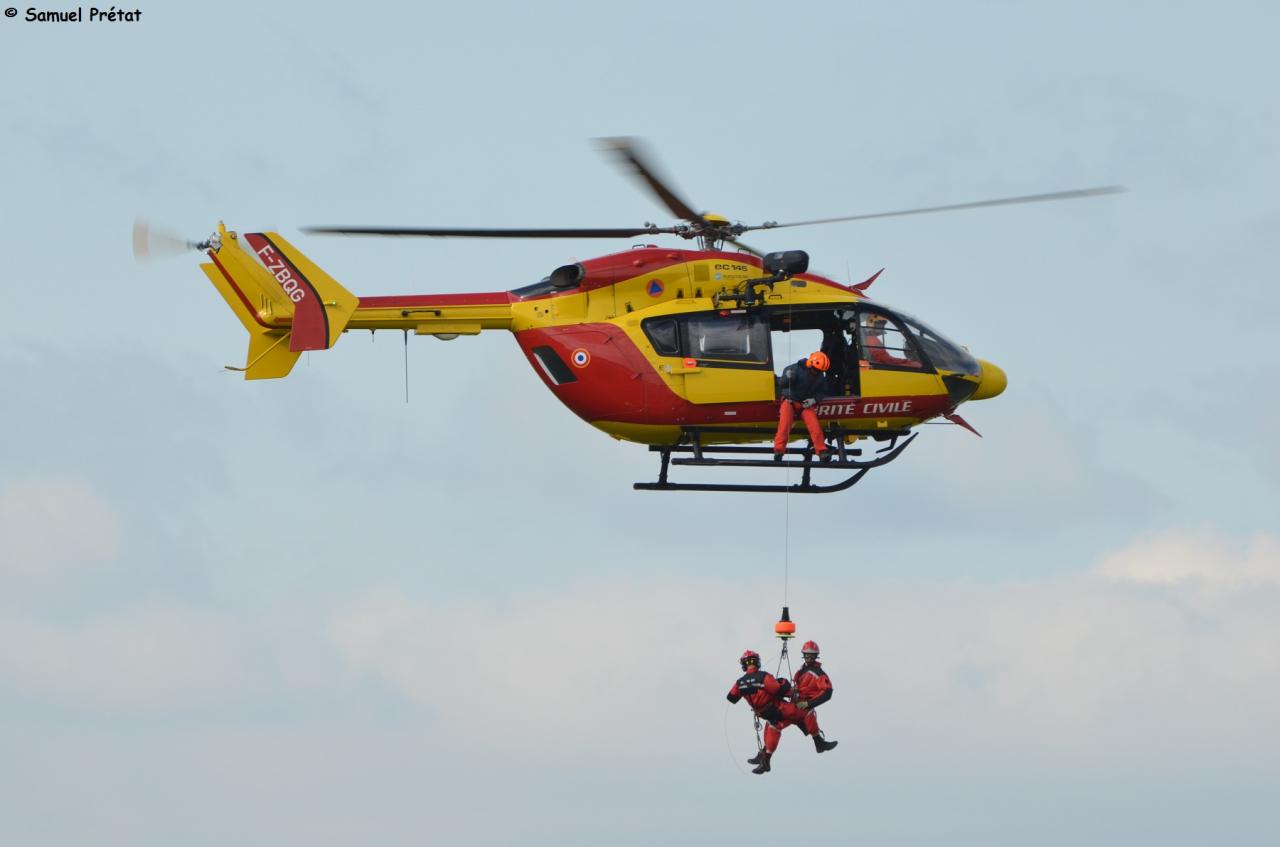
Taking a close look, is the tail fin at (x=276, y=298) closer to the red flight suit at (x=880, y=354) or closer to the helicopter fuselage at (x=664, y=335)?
the helicopter fuselage at (x=664, y=335)

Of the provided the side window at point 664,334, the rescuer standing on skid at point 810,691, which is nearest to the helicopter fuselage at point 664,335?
the side window at point 664,334

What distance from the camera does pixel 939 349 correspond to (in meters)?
34.8

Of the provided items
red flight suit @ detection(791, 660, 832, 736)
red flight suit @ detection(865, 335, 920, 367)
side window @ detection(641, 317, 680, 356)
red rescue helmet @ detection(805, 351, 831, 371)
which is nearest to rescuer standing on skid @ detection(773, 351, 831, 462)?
red rescue helmet @ detection(805, 351, 831, 371)

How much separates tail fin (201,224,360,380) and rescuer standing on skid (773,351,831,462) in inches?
235

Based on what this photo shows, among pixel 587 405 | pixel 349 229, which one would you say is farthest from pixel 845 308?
pixel 349 229

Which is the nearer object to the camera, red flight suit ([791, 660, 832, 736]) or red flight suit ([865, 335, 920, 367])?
red flight suit ([791, 660, 832, 736])

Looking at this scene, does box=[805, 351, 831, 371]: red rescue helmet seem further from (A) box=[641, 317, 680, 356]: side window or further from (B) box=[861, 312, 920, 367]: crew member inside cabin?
(A) box=[641, 317, 680, 356]: side window

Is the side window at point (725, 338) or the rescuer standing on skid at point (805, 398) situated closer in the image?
the rescuer standing on skid at point (805, 398)

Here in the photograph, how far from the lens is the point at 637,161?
3142cm

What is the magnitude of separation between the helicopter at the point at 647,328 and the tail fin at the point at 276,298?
0.01 metres

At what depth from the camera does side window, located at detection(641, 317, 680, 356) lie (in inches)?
1321

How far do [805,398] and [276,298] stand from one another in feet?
24.1

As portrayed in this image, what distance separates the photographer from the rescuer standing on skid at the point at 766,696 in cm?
3244

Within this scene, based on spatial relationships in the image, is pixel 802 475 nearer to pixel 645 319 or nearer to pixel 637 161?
pixel 645 319
